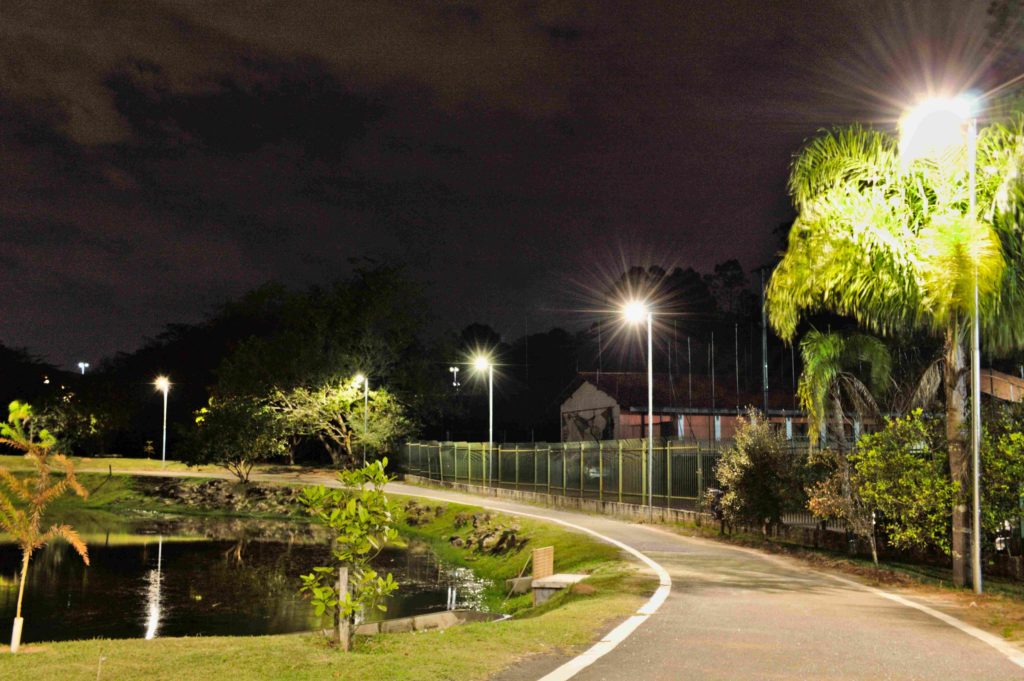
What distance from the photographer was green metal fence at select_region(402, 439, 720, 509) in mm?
27547

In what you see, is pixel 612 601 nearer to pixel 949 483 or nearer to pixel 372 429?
pixel 949 483

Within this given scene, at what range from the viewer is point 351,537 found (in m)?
9.38

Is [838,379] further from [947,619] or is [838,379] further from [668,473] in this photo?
[668,473]

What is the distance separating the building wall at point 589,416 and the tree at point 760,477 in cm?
3656

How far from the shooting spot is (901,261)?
15.0 meters

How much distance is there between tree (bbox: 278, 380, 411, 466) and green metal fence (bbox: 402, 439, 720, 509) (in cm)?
468

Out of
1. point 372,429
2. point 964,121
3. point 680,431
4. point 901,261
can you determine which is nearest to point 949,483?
point 901,261

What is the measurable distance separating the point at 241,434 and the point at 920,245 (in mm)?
48186

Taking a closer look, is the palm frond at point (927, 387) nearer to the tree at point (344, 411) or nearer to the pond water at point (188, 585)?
the pond water at point (188, 585)

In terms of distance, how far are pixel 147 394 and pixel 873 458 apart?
8320 cm

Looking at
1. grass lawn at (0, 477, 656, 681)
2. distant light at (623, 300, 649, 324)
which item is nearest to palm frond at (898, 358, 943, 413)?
grass lawn at (0, 477, 656, 681)

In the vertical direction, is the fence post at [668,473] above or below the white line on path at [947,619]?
above

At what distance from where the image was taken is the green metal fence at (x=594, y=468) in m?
27.5

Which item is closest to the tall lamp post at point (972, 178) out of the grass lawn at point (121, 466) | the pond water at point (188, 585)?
the pond water at point (188, 585)
